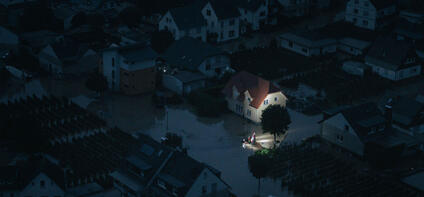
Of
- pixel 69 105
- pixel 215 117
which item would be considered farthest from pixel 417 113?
pixel 69 105

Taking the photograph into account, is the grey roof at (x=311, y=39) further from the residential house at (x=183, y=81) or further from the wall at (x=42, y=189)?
the wall at (x=42, y=189)

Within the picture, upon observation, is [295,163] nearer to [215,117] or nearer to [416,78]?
[215,117]

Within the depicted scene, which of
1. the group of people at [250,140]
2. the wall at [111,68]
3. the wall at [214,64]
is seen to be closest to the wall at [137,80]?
the wall at [111,68]

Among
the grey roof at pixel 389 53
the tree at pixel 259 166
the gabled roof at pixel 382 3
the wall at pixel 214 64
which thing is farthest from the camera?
the gabled roof at pixel 382 3

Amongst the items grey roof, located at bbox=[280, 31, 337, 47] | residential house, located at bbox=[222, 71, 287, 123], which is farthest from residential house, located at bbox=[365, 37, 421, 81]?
residential house, located at bbox=[222, 71, 287, 123]

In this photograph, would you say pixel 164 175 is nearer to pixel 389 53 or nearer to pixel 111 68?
pixel 111 68

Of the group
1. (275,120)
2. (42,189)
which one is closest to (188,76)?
(275,120)

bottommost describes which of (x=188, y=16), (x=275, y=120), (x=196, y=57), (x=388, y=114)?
(x=275, y=120)
